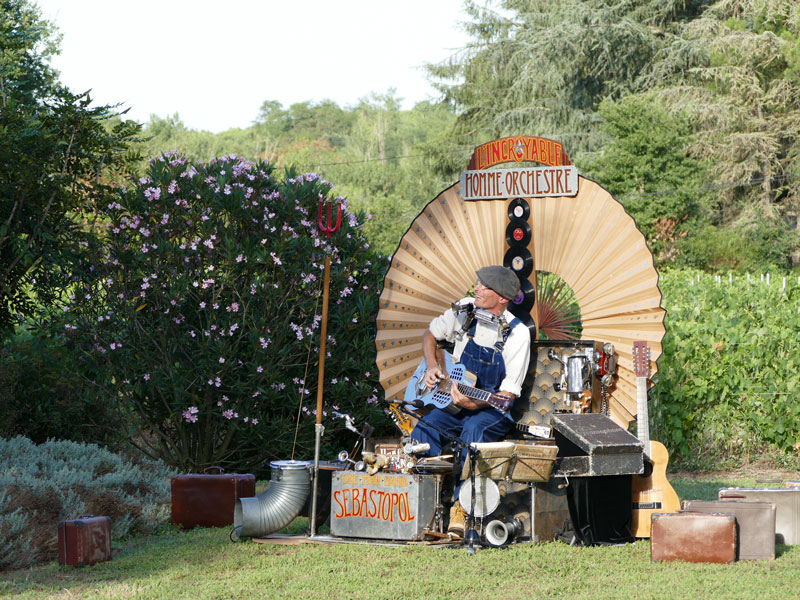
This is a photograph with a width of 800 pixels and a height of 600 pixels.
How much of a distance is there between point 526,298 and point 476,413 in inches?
42.3

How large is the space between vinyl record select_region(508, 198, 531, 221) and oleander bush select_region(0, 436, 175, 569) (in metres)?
3.43

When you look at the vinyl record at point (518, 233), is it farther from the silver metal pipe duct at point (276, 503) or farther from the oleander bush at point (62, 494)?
the oleander bush at point (62, 494)

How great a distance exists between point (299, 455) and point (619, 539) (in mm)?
3631

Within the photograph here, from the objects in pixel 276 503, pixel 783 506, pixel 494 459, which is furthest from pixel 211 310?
pixel 783 506

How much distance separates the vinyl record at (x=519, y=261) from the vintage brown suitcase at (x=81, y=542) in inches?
136

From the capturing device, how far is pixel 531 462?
20.6 feet

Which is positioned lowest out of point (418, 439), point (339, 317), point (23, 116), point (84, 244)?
point (418, 439)

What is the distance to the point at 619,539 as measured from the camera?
257 inches

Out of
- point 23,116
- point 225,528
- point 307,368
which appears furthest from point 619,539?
point 23,116

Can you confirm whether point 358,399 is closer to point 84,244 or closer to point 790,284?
point 84,244

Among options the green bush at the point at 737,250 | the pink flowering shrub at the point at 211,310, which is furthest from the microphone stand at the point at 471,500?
the green bush at the point at 737,250

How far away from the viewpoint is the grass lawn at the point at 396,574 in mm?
5223

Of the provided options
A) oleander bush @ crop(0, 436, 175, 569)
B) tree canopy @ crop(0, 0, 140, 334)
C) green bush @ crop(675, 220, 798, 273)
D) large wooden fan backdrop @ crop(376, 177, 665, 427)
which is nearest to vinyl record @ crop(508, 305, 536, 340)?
large wooden fan backdrop @ crop(376, 177, 665, 427)

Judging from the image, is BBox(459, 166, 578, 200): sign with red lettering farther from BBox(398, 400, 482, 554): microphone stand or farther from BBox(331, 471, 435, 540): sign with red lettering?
BBox(331, 471, 435, 540): sign with red lettering
